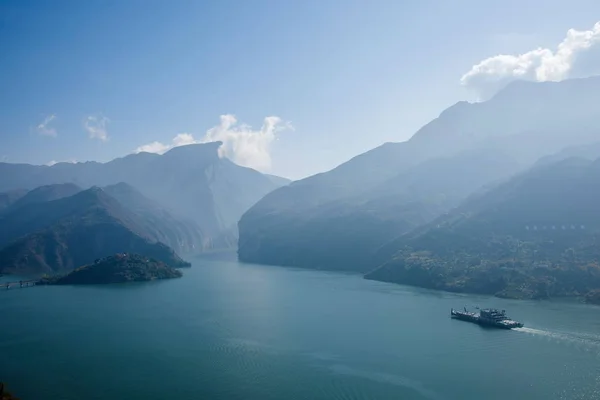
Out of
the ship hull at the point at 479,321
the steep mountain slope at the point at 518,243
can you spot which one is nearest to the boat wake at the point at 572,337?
the ship hull at the point at 479,321

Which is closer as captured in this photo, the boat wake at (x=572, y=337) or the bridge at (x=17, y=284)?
the boat wake at (x=572, y=337)

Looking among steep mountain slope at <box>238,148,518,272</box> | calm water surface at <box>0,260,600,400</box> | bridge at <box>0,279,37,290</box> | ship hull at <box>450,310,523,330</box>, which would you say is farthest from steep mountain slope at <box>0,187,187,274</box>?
ship hull at <box>450,310,523,330</box>

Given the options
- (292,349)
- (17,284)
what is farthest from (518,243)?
(17,284)

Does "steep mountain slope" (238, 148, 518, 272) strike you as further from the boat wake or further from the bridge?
the boat wake

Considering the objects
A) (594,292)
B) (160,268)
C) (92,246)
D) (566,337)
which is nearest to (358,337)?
(566,337)

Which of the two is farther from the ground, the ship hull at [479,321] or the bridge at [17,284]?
the ship hull at [479,321]

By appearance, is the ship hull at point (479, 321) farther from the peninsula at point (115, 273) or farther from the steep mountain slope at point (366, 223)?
the peninsula at point (115, 273)

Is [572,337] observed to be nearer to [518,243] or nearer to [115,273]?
[518,243]
